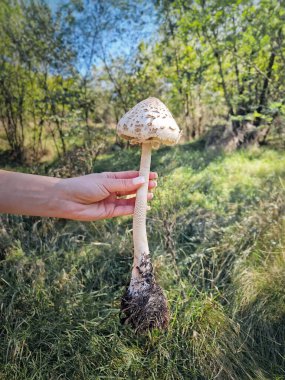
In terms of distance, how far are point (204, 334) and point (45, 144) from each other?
316 inches

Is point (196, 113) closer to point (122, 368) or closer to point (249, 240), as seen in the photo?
point (249, 240)

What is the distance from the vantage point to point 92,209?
7.47 feet

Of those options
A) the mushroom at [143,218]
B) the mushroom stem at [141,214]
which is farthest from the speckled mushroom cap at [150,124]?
the mushroom stem at [141,214]

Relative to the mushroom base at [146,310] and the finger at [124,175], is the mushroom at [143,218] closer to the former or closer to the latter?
the mushroom base at [146,310]

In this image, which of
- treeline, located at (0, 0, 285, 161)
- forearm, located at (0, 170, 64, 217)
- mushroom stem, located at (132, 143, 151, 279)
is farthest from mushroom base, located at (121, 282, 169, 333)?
treeline, located at (0, 0, 285, 161)

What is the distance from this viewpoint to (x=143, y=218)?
7.33 feet

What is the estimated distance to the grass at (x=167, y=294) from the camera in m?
1.98

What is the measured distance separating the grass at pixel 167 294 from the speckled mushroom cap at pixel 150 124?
0.92 meters

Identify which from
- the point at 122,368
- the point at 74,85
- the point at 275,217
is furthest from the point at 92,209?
the point at 74,85

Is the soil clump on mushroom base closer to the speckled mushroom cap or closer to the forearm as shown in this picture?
the forearm

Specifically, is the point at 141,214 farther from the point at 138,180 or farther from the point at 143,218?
the point at 138,180

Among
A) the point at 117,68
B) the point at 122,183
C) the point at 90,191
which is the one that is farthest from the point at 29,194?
the point at 117,68

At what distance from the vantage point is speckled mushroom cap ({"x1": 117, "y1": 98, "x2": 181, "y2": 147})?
192 cm

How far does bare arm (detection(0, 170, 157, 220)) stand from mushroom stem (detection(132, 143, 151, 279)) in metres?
0.06
